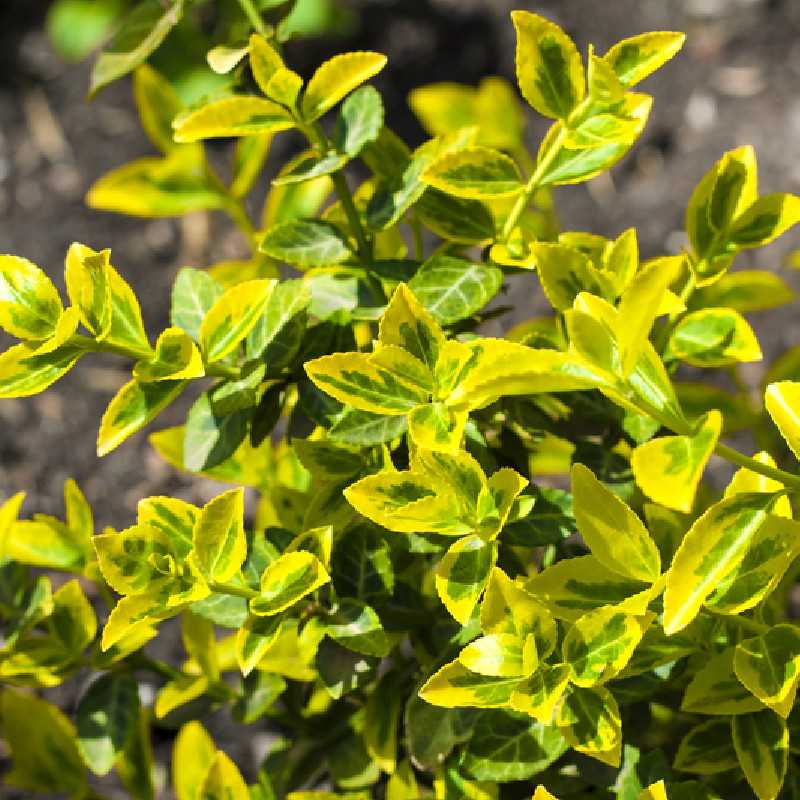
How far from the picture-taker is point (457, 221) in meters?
1.11

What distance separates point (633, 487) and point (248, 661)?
0.44 metres

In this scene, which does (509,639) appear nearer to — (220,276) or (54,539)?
(54,539)

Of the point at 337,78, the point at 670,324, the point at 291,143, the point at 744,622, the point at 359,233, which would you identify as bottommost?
the point at 291,143

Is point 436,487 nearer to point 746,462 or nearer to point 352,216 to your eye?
point 746,462

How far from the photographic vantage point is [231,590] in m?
0.99

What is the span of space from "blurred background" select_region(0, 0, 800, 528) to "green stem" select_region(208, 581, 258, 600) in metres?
1.78

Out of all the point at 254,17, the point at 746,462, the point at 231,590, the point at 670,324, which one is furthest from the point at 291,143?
the point at 746,462

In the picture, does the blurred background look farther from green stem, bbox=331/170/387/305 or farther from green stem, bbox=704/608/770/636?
green stem, bbox=704/608/770/636

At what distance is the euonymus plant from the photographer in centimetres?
90

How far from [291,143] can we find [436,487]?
2.56 m

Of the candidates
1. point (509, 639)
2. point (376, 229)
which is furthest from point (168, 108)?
point (509, 639)

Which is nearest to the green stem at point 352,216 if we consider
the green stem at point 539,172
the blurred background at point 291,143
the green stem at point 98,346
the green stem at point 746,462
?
the green stem at point 539,172

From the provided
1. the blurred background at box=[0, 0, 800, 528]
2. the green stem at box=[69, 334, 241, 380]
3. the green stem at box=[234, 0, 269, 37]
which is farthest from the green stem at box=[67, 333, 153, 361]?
the blurred background at box=[0, 0, 800, 528]

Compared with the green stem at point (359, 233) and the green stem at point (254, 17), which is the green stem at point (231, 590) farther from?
the green stem at point (254, 17)
